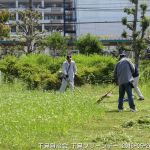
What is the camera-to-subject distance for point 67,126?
10.1m

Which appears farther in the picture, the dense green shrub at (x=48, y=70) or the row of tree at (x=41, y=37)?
the row of tree at (x=41, y=37)

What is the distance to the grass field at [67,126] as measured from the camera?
8.26 metres

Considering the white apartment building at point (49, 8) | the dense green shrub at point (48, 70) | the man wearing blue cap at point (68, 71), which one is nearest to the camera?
the man wearing blue cap at point (68, 71)

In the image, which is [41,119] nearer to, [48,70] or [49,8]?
[48,70]

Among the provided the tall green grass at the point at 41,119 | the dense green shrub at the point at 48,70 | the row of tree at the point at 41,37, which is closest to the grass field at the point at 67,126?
the tall green grass at the point at 41,119

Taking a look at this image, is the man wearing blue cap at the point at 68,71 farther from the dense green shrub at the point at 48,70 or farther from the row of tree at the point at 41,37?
the row of tree at the point at 41,37

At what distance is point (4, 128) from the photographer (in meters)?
8.19

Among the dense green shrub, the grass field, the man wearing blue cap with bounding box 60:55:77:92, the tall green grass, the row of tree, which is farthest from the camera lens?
the row of tree

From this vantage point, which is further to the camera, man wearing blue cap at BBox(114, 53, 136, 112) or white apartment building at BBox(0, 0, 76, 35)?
white apartment building at BBox(0, 0, 76, 35)

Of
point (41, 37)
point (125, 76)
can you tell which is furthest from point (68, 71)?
point (41, 37)

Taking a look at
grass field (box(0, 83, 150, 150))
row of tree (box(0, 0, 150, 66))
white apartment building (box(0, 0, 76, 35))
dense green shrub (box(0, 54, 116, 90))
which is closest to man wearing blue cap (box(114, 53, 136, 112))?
grass field (box(0, 83, 150, 150))

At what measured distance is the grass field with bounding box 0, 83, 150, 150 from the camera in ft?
27.1

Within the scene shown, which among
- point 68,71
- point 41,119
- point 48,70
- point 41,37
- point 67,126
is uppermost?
point 41,119

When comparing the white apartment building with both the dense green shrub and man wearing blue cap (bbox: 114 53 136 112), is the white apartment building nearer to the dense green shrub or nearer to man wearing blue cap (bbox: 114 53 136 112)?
the dense green shrub
